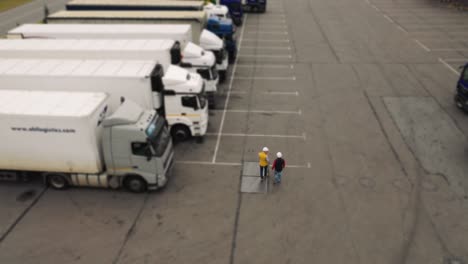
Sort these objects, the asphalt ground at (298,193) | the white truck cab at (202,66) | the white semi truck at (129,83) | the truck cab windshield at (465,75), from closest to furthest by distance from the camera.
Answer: the asphalt ground at (298,193) → the white semi truck at (129,83) → the truck cab windshield at (465,75) → the white truck cab at (202,66)

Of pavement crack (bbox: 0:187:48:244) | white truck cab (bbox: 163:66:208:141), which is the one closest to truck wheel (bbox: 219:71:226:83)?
white truck cab (bbox: 163:66:208:141)

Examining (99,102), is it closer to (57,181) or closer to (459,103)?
(57,181)

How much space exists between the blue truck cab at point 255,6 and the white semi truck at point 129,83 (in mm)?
27050

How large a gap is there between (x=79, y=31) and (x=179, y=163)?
1106cm

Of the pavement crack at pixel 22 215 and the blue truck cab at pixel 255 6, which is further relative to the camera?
the blue truck cab at pixel 255 6

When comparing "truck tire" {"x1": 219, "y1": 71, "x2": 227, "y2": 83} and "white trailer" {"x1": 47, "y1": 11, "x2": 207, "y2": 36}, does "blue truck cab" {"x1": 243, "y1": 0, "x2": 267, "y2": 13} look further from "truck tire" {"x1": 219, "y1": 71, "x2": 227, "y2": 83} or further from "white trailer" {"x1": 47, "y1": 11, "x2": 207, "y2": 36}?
"truck tire" {"x1": 219, "y1": 71, "x2": 227, "y2": 83}

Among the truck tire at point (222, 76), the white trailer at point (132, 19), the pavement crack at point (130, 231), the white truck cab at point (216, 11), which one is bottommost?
the pavement crack at point (130, 231)

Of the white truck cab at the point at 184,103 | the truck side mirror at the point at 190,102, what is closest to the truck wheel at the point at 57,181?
the white truck cab at the point at 184,103

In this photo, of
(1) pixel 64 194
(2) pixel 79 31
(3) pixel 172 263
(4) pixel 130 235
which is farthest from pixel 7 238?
(2) pixel 79 31

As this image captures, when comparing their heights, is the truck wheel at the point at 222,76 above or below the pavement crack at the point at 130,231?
above

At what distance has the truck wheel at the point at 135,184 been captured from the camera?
14.8m

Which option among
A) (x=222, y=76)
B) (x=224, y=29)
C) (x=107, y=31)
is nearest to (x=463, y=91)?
(x=222, y=76)

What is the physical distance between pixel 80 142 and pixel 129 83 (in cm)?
344

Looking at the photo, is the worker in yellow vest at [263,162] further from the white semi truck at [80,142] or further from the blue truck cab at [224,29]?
the blue truck cab at [224,29]
